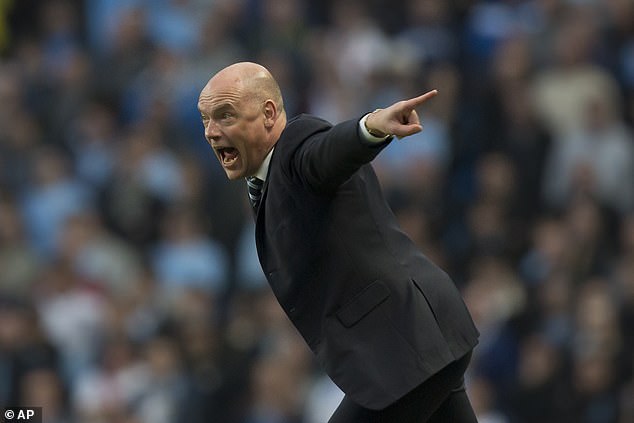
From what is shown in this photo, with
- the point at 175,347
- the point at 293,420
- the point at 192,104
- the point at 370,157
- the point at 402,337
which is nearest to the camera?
the point at 370,157

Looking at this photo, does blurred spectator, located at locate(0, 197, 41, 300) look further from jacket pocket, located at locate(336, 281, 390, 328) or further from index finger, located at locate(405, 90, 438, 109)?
index finger, located at locate(405, 90, 438, 109)

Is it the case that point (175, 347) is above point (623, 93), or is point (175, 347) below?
below

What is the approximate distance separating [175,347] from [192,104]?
2.66 metres

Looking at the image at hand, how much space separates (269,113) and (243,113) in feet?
0.32

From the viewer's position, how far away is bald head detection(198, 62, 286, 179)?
479 centimetres

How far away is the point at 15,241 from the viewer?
1126 cm

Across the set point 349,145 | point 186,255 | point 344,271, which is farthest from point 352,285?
point 186,255

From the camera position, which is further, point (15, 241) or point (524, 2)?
point (524, 2)

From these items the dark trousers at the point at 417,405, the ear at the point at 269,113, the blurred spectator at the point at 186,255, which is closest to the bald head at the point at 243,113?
the ear at the point at 269,113

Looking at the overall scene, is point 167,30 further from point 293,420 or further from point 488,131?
point 293,420

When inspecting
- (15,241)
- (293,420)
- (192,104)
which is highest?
(192,104)

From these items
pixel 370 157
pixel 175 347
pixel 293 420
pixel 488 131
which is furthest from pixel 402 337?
pixel 488 131

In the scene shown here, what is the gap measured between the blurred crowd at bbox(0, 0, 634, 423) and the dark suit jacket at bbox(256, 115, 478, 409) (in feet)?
13.4

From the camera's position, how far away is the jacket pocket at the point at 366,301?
471cm
